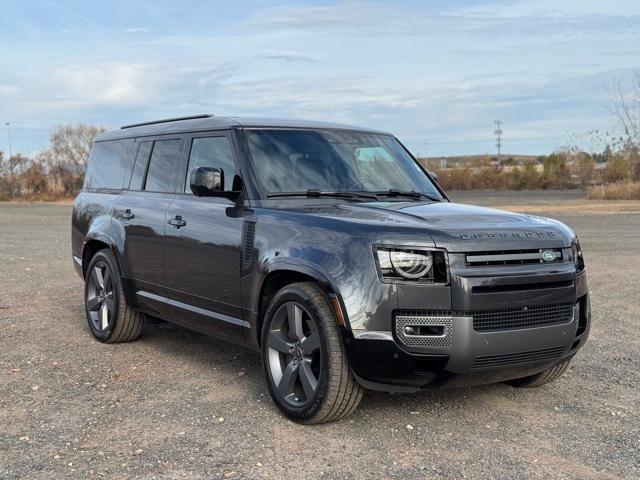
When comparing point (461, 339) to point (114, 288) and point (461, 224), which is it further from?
point (114, 288)

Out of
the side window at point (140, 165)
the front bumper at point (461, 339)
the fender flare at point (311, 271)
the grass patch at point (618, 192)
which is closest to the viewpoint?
the front bumper at point (461, 339)

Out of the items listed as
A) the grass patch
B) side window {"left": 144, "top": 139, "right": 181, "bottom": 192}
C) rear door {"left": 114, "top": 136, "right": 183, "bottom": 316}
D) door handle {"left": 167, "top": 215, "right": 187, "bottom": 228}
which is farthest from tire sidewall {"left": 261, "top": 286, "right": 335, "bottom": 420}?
the grass patch

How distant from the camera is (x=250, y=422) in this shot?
4.85 metres

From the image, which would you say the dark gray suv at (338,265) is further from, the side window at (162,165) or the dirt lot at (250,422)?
the dirt lot at (250,422)

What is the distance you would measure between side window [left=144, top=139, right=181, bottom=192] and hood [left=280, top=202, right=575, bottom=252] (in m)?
1.73

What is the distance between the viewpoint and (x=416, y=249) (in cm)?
431

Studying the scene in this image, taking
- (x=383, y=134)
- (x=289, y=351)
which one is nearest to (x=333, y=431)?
(x=289, y=351)

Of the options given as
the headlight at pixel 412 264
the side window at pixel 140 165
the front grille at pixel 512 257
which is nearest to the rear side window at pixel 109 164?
the side window at pixel 140 165

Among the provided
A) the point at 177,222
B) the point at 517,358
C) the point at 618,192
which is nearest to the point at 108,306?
the point at 177,222

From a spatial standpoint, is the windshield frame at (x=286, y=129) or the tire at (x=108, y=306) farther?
the tire at (x=108, y=306)

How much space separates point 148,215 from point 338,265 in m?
2.49

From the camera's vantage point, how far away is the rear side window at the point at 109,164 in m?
7.20

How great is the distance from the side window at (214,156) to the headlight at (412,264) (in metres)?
1.68

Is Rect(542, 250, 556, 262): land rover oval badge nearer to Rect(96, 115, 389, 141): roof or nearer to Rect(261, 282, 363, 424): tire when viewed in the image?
Rect(261, 282, 363, 424): tire
